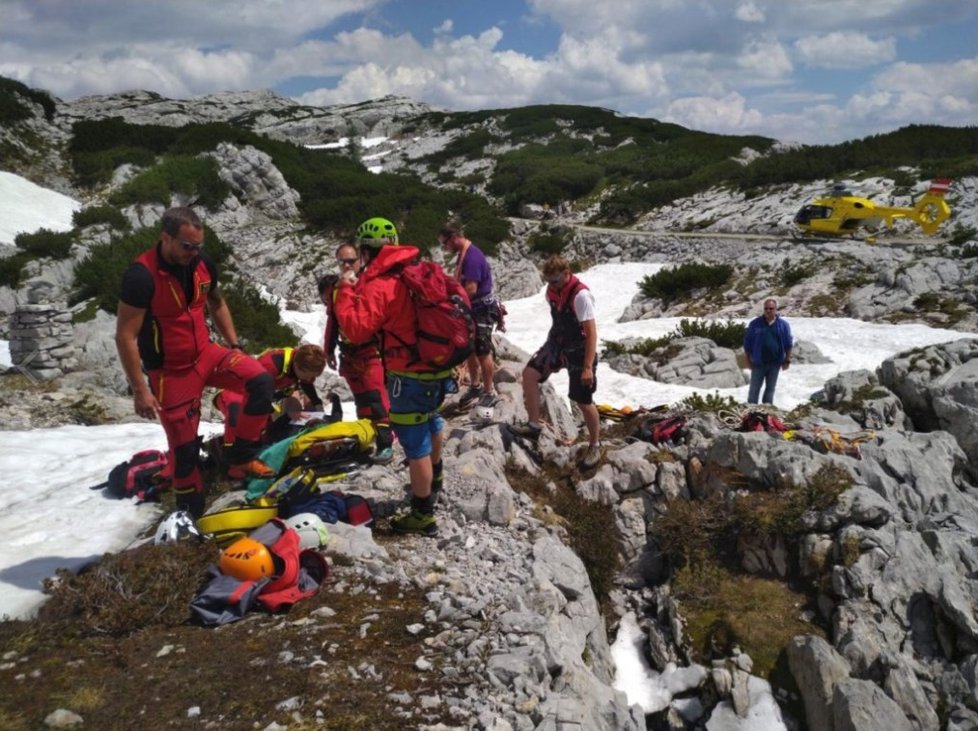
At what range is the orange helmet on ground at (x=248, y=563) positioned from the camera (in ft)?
13.8

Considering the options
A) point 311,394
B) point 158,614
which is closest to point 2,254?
point 311,394

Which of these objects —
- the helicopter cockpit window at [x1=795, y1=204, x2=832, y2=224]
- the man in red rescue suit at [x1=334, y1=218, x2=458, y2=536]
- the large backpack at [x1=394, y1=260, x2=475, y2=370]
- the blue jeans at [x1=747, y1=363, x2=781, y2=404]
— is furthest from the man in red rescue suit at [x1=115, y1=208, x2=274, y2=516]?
the helicopter cockpit window at [x1=795, y1=204, x2=832, y2=224]

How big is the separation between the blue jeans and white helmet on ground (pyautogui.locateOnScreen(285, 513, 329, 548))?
864 cm

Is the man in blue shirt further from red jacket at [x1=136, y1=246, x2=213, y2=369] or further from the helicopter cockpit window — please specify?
the helicopter cockpit window

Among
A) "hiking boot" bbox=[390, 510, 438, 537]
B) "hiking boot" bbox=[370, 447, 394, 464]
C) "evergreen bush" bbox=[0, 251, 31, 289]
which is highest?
"evergreen bush" bbox=[0, 251, 31, 289]

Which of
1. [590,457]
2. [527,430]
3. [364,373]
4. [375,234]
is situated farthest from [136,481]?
[590,457]

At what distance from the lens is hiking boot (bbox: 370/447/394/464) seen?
655 cm

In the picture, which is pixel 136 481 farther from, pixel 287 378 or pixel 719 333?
pixel 719 333

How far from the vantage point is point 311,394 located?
7359 millimetres

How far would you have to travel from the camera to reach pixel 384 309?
435cm

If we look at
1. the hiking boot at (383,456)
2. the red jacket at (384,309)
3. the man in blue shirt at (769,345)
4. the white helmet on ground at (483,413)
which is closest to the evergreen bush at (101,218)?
the white helmet on ground at (483,413)

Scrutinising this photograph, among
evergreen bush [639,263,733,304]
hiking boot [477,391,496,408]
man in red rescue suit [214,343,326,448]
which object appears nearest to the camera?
man in red rescue suit [214,343,326,448]

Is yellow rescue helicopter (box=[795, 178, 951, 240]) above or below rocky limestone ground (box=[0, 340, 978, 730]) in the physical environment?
above

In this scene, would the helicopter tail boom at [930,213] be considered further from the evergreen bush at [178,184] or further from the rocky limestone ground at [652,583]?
the evergreen bush at [178,184]
